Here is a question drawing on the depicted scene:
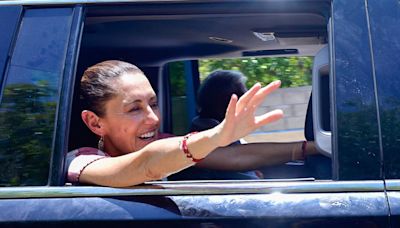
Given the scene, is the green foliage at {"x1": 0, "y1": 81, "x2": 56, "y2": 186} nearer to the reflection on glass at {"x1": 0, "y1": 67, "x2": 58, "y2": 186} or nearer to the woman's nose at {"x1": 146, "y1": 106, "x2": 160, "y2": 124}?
the reflection on glass at {"x1": 0, "y1": 67, "x2": 58, "y2": 186}

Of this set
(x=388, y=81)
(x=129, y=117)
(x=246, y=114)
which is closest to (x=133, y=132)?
(x=129, y=117)

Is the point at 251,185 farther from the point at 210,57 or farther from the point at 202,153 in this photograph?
the point at 210,57

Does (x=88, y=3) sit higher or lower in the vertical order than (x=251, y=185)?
higher

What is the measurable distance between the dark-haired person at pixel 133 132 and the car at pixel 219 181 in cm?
6

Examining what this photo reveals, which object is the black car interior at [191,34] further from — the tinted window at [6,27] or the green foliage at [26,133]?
the green foliage at [26,133]

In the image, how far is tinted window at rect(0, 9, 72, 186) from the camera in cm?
224

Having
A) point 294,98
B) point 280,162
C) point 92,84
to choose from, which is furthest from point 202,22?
point 294,98

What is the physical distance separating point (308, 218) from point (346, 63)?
1.57 feet

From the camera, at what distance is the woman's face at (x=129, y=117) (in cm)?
259

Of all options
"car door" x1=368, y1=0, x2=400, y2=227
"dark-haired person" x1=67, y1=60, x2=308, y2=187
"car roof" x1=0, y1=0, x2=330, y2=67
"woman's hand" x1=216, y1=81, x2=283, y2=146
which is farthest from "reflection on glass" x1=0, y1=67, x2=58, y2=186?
"car door" x1=368, y1=0, x2=400, y2=227

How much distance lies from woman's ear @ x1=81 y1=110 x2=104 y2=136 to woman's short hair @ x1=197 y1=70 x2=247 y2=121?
3.29 feet

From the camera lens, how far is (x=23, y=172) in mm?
2238

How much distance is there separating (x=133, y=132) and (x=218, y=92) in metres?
1.11

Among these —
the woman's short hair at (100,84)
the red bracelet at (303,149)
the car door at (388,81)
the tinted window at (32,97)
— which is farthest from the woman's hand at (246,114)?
the red bracelet at (303,149)
